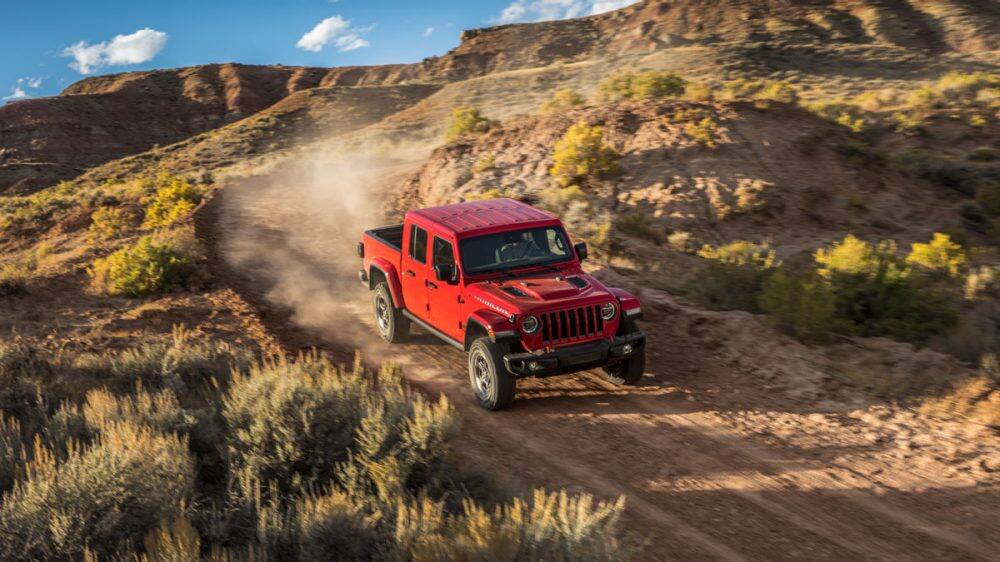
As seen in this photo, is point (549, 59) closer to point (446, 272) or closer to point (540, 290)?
point (446, 272)

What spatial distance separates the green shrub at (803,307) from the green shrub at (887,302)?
274 millimetres

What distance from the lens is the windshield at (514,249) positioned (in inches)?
359

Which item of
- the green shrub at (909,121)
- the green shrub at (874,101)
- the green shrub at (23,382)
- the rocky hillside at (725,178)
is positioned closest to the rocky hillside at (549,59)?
the green shrub at (874,101)

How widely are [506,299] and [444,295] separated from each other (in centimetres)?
126

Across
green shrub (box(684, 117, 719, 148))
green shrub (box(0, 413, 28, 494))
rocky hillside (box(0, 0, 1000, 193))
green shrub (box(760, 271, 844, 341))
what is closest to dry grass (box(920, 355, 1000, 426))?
green shrub (box(760, 271, 844, 341))

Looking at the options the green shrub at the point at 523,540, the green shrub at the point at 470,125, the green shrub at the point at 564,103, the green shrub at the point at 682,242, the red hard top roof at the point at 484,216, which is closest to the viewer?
the green shrub at the point at 523,540

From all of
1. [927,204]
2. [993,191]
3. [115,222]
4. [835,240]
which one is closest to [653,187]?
[835,240]

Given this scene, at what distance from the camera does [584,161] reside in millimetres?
19000

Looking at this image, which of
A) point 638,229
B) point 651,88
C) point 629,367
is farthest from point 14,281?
point 651,88

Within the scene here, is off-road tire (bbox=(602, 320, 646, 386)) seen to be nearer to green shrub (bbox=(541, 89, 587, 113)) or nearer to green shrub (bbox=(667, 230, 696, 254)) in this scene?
green shrub (bbox=(667, 230, 696, 254))

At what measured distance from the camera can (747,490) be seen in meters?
6.69

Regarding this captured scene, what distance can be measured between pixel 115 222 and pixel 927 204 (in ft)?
74.0

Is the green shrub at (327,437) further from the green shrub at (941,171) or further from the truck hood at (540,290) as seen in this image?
the green shrub at (941,171)

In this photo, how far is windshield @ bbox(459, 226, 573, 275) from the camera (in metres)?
9.11
